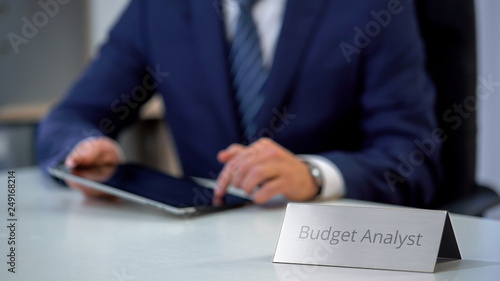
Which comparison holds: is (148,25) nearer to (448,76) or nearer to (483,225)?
(448,76)

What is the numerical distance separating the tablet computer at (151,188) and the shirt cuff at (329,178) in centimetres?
12

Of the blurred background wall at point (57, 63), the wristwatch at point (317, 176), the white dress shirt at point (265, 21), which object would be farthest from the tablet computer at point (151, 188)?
the blurred background wall at point (57, 63)

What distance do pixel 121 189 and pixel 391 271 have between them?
420 millimetres

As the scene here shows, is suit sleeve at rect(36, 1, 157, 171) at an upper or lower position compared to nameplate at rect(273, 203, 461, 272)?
lower

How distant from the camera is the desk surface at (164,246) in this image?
537mm

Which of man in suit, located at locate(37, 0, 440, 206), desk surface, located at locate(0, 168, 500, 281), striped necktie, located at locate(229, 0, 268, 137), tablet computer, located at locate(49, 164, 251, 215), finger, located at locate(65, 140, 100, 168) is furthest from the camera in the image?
striped necktie, located at locate(229, 0, 268, 137)

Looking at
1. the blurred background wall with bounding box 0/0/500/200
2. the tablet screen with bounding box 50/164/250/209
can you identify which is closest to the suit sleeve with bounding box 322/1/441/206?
the tablet screen with bounding box 50/164/250/209

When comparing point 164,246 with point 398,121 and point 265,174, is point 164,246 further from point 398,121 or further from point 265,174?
point 398,121

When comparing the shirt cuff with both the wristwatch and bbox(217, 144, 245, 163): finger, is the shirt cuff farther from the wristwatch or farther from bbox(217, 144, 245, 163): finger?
bbox(217, 144, 245, 163): finger

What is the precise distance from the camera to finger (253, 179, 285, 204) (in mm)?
861

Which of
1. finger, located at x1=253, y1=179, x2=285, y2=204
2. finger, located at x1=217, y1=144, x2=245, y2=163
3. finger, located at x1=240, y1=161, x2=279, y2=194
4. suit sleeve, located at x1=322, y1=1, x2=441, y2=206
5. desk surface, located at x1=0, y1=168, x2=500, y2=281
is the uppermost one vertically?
desk surface, located at x1=0, y1=168, x2=500, y2=281

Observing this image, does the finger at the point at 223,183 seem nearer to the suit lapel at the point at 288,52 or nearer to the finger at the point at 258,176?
the finger at the point at 258,176

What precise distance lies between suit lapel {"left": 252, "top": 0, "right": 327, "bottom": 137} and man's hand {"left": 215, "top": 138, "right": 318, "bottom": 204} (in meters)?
0.31

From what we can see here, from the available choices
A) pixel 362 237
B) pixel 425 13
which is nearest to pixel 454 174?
pixel 425 13
